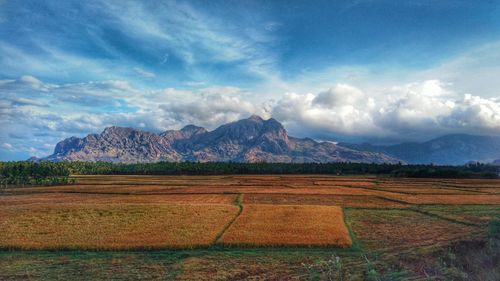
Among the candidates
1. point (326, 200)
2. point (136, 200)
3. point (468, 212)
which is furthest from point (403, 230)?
point (136, 200)

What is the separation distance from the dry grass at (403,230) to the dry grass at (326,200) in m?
9.68

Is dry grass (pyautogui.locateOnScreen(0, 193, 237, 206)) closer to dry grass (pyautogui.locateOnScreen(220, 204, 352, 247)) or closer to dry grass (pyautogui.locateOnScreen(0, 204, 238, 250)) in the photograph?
dry grass (pyautogui.locateOnScreen(0, 204, 238, 250))

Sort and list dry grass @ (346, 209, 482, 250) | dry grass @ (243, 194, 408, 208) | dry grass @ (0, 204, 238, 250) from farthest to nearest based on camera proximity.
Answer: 1. dry grass @ (243, 194, 408, 208)
2. dry grass @ (0, 204, 238, 250)
3. dry grass @ (346, 209, 482, 250)

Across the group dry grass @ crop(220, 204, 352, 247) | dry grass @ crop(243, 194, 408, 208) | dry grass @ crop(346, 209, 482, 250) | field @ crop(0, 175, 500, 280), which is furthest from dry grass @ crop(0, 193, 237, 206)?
dry grass @ crop(346, 209, 482, 250)

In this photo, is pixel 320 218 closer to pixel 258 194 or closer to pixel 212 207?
pixel 212 207

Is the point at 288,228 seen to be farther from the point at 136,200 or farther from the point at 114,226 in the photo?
the point at 136,200

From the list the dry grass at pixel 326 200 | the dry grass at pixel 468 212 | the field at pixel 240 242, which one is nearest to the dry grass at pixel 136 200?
the dry grass at pixel 326 200

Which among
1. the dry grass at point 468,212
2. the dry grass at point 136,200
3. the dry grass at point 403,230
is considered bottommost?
the dry grass at point 136,200

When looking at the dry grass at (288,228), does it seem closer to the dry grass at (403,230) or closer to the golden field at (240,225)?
the golden field at (240,225)

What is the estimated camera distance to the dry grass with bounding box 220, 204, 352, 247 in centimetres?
3300

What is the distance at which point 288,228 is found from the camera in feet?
128

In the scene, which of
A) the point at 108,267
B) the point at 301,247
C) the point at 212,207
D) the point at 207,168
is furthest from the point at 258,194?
the point at 207,168

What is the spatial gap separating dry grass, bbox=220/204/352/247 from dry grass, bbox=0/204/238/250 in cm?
274

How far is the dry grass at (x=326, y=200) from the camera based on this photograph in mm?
60688
